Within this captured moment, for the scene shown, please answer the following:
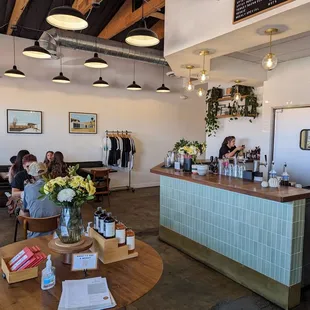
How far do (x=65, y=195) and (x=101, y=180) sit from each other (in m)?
5.28

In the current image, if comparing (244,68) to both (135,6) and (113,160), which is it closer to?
(135,6)

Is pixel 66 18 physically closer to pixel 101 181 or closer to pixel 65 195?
pixel 65 195

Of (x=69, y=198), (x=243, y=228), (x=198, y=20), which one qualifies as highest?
(x=198, y=20)

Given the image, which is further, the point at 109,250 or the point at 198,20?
the point at 198,20

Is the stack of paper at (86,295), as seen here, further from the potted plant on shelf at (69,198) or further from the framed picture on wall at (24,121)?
the framed picture on wall at (24,121)

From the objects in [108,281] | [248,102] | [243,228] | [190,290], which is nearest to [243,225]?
[243,228]

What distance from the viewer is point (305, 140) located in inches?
200

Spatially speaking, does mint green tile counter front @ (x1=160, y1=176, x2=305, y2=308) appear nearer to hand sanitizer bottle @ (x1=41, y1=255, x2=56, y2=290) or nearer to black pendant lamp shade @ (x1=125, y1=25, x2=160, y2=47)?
black pendant lamp shade @ (x1=125, y1=25, x2=160, y2=47)

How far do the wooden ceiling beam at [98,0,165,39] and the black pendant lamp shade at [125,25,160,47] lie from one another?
1.50 meters

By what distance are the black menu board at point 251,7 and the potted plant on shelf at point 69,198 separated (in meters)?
2.25

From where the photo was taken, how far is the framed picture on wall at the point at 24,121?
6.90 metres

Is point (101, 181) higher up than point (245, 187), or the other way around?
point (245, 187)

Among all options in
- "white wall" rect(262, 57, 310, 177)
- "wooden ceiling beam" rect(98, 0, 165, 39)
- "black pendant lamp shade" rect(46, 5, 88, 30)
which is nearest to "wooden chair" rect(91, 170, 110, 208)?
"wooden ceiling beam" rect(98, 0, 165, 39)

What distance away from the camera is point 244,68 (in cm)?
529
